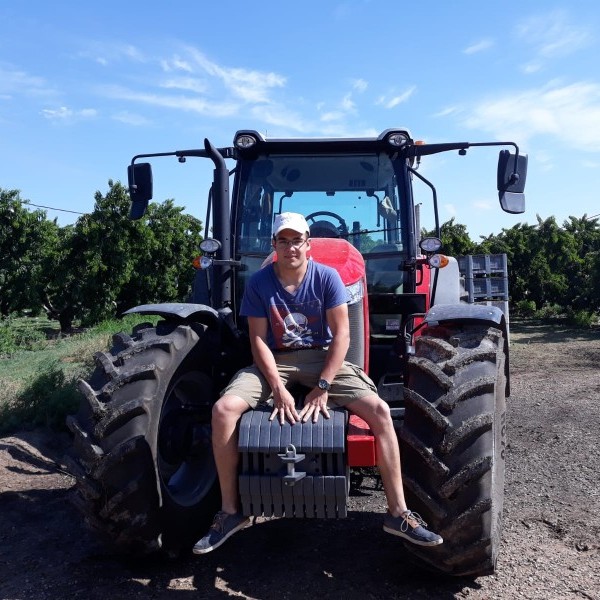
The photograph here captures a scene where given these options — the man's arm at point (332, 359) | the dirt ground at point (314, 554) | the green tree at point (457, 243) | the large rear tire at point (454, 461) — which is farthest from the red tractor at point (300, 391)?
the green tree at point (457, 243)

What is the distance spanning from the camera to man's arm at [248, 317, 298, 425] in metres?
3.35

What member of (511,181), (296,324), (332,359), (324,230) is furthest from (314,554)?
(511,181)

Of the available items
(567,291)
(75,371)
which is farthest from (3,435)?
(567,291)

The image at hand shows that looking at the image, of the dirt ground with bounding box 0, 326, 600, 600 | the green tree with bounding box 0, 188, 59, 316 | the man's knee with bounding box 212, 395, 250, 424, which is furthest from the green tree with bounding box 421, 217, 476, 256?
the man's knee with bounding box 212, 395, 250, 424

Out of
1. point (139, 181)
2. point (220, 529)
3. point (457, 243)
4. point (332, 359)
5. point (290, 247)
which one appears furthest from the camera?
point (457, 243)

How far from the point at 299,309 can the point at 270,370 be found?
0.38 meters

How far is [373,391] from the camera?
11.6 feet

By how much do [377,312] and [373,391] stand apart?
4.84 ft

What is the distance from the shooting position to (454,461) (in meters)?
3.22

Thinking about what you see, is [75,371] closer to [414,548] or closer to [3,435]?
[3,435]

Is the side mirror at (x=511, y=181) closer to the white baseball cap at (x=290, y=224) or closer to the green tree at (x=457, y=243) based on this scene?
the white baseball cap at (x=290, y=224)

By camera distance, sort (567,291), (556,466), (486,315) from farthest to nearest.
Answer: (567,291), (556,466), (486,315)

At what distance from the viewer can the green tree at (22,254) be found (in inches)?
779

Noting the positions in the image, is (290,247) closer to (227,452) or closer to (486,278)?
(227,452)
